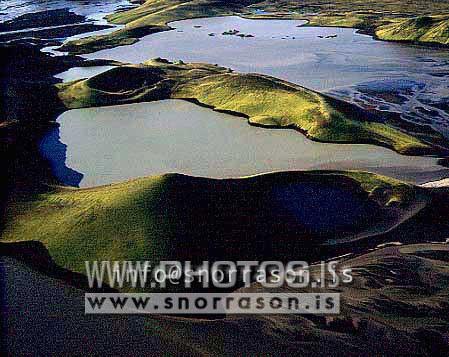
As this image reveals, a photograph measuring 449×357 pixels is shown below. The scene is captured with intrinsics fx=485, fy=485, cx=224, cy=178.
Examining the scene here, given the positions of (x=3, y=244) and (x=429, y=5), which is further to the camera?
(x=429, y=5)

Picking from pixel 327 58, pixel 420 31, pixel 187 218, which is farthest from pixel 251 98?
pixel 420 31

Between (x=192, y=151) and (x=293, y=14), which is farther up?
(x=192, y=151)

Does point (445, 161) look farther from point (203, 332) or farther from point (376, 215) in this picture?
point (203, 332)

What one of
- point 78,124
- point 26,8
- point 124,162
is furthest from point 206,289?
point 26,8

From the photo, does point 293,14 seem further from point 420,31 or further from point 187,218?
point 187,218

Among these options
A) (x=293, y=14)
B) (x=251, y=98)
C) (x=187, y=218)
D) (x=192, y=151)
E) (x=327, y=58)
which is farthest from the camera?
(x=293, y=14)

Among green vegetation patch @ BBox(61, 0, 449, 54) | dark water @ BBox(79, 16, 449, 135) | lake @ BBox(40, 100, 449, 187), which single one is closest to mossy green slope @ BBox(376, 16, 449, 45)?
green vegetation patch @ BBox(61, 0, 449, 54)

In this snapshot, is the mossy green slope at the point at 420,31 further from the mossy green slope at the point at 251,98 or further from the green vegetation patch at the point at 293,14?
the mossy green slope at the point at 251,98
